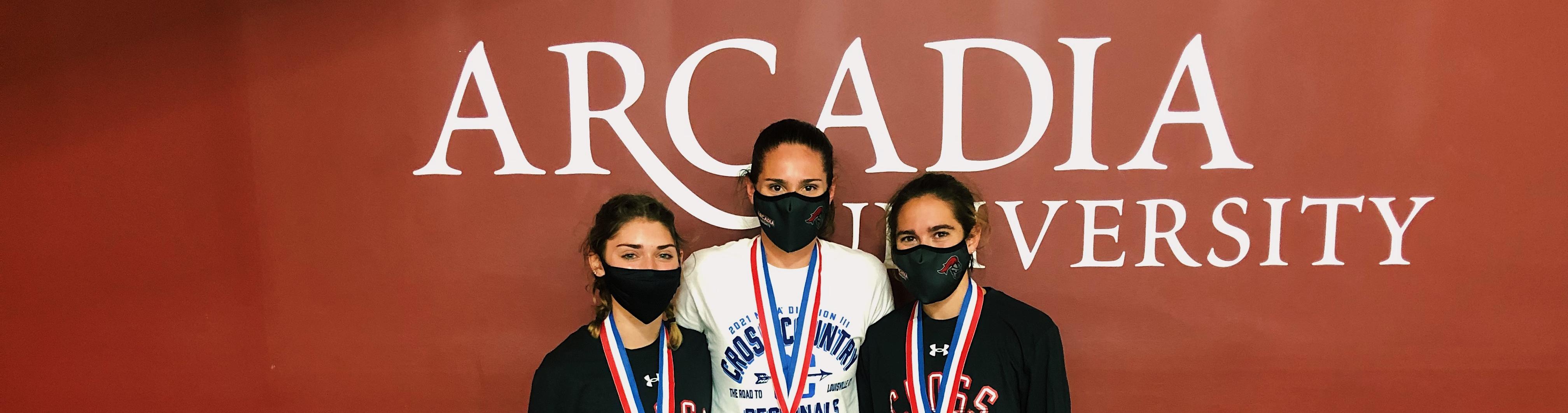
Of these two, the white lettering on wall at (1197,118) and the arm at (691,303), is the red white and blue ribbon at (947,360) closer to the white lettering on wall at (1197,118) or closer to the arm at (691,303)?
the arm at (691,303)

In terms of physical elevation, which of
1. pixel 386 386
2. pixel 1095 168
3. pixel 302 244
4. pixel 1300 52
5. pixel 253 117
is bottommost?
pixel 386 386

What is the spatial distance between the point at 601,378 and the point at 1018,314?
111 cm

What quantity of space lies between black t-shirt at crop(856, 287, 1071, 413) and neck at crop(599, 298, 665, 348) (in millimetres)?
623

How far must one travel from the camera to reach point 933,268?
2135mm

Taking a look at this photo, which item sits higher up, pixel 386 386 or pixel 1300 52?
pixel 1300 52

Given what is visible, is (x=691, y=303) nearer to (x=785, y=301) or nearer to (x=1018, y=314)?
(x=785, y=301)

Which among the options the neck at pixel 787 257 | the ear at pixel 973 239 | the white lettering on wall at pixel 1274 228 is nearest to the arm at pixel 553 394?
the neck at pixel 787 257

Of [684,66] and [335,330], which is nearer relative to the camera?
[684,66]

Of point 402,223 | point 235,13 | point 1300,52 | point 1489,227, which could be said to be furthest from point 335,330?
point 1489,227

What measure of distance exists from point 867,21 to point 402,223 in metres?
1.69

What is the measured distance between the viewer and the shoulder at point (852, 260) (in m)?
2.38

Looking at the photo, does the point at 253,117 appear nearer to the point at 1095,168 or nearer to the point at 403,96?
the point at 403,96

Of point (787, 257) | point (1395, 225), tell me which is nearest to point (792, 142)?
point (787, 257)

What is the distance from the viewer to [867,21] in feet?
8.59
